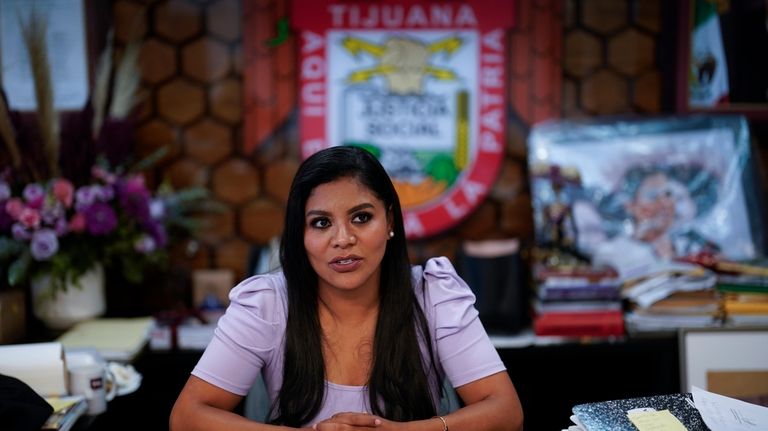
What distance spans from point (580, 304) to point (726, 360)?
52 cm

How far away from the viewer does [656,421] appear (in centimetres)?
137

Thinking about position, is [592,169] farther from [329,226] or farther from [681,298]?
[329,226]

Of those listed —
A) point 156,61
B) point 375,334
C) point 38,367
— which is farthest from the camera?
point 156,61

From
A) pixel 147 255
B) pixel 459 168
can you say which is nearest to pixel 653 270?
pixel 459 168

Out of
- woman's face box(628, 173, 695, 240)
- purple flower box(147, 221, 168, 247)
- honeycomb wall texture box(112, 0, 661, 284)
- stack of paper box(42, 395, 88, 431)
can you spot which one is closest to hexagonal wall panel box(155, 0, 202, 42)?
honeycomb wall texture box(112, 0, 661, 284)

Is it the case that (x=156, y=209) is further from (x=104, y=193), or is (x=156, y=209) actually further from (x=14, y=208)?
(x=14, y=208)

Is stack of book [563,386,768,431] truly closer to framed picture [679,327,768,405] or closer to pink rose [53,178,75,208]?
framed picture [679,327,768,405]

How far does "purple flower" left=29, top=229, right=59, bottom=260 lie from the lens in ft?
7.64

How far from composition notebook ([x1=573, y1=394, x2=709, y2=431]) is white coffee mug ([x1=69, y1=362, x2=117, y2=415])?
130 centimetres

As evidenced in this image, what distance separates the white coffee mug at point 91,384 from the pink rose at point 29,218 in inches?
23.7

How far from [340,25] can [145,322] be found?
137 centimetres

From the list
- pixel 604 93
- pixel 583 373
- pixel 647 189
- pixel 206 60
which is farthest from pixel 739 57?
pixel 206 60

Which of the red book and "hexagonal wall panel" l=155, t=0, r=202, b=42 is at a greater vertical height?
"hexagonal wall panel" l=155, t=0, r=202, b=42

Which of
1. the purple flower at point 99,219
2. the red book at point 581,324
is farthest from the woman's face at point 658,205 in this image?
the purple flower at point 99,219
